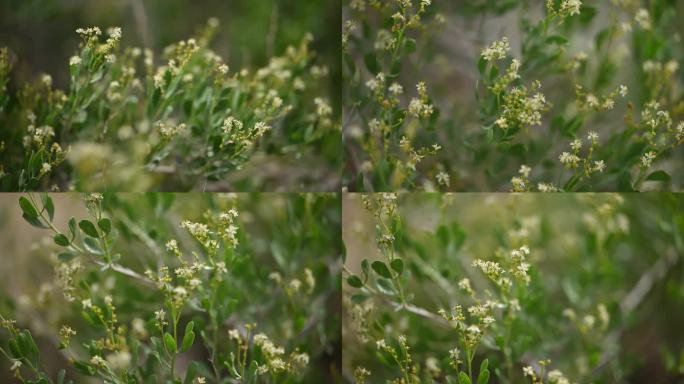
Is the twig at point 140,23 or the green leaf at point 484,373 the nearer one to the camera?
the green leaf at point 484,373

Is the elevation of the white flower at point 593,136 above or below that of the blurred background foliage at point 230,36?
below

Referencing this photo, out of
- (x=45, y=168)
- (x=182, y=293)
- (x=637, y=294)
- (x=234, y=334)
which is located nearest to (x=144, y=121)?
(x=45, y=168)

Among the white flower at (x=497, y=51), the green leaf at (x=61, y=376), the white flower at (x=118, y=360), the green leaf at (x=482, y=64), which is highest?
the white flower at (x=497, y=51)

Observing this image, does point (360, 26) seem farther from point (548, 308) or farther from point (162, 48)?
point (548, 308)

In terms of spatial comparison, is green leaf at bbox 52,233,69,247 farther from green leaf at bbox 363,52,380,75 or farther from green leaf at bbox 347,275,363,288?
green leaf at bbox 363,52,380,75

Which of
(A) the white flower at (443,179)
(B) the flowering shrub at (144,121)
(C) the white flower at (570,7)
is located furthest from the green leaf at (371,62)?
(C) the white flower at (570,7)

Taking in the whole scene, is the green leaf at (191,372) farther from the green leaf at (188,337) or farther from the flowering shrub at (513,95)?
the flowering shrub at (513,95)

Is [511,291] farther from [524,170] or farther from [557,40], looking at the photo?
[557,40]
